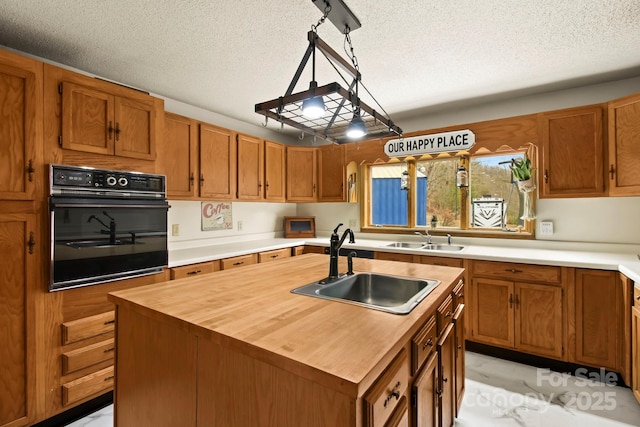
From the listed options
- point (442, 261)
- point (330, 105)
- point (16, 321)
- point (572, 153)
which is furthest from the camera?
point (442, 261)

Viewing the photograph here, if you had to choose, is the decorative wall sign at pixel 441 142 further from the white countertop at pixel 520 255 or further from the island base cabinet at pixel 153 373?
the island base cabinet at pixel 153 373

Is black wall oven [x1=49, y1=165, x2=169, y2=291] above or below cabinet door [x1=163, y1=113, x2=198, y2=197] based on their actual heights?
below

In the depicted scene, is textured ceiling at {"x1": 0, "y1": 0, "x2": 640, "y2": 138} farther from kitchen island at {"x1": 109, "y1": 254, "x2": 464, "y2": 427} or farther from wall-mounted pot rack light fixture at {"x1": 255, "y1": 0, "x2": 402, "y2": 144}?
kitchen island at {"x1": 109, "y1": 254, "x2": 464, "y2": 427}

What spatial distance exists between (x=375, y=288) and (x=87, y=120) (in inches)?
84.4

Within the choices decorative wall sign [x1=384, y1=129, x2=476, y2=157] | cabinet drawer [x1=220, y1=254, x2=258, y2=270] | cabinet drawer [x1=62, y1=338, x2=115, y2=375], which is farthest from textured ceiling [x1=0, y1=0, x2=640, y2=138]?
cabinet drawer [x1=62, y1=338, x2=115, y2=375]

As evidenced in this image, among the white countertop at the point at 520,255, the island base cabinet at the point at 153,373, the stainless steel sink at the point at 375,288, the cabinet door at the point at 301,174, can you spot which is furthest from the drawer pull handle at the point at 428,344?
the cabinet door at the point at 301,174

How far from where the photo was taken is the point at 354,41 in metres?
1.99

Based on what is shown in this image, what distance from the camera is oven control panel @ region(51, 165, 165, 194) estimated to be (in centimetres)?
184

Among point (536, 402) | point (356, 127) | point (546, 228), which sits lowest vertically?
point (536, 402)

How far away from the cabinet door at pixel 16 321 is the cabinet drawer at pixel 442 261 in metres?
2.88

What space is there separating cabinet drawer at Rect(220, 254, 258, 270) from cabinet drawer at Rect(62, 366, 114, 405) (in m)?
1.10

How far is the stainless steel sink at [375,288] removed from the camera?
5.01ft

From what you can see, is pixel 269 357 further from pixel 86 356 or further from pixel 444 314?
pixel 86 356

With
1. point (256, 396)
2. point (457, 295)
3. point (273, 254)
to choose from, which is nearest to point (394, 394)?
point (256, 396)
